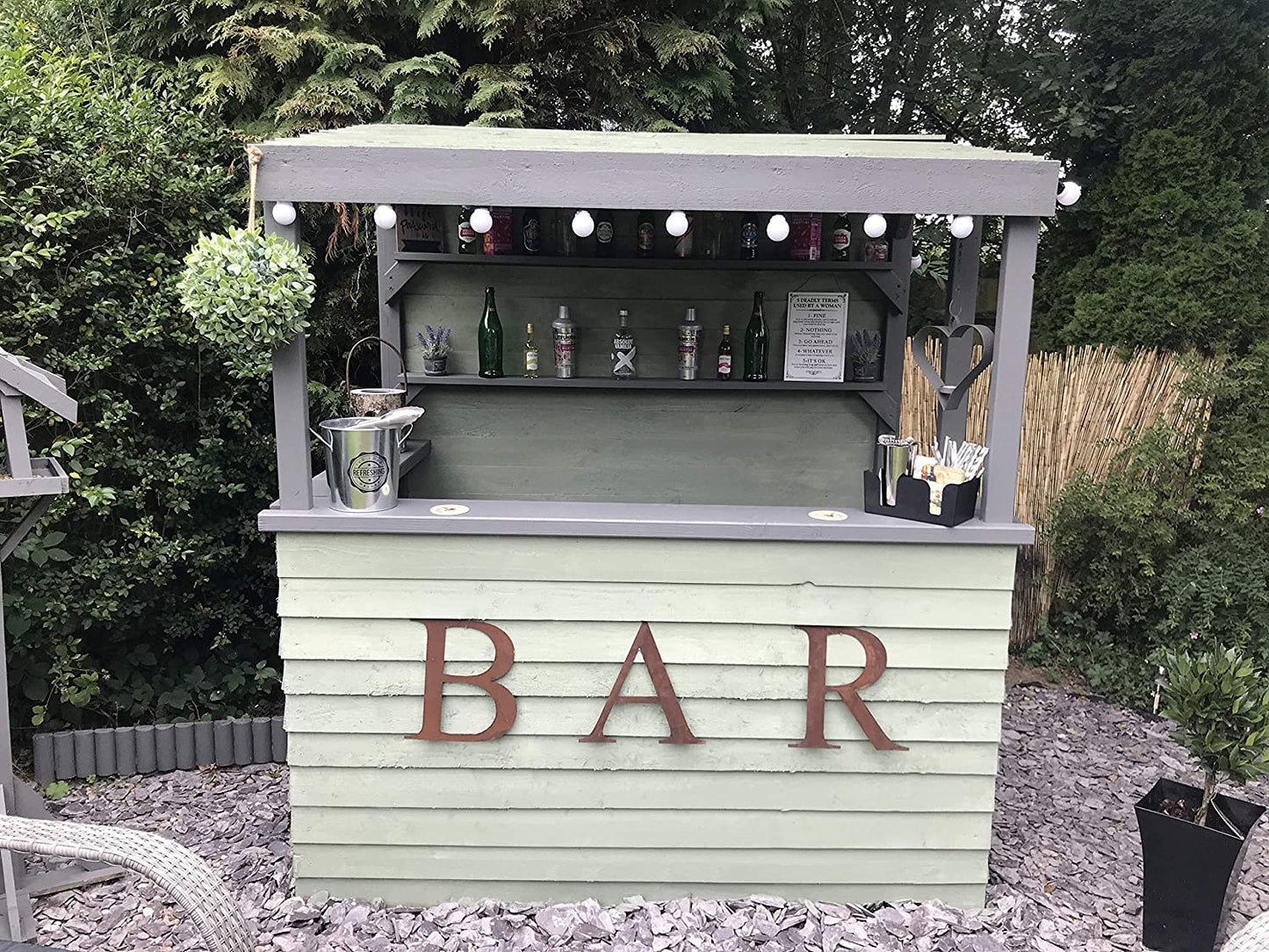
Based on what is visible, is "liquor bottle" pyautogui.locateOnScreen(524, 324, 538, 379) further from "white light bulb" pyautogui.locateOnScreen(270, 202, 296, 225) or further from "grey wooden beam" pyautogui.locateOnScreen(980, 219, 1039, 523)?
"grey wooden beam" pyautogui.locateOnScreen(980, 219, 1039, 523)

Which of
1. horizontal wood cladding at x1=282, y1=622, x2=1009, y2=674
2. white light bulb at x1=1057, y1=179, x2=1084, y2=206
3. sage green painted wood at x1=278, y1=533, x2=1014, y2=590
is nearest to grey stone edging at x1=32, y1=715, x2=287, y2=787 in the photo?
horizontal wood cladding at x1=282, y1=622, x2=1009, y2=674

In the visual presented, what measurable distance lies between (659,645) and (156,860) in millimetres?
1177

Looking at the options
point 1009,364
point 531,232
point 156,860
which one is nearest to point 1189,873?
point 1009,364

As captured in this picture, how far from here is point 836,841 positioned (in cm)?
236

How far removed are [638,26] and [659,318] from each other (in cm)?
170

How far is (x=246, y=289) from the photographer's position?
1.99 metres

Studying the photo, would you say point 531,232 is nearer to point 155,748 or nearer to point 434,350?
point 434,350

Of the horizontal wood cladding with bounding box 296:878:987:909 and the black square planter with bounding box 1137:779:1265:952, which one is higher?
the black square planter with bounding box 1137:779:1265:952

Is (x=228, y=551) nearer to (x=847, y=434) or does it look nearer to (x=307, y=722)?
(x=307, y=722)

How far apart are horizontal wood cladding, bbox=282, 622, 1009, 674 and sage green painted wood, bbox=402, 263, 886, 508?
1310 millimetres

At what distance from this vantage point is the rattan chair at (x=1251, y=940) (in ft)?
5.16

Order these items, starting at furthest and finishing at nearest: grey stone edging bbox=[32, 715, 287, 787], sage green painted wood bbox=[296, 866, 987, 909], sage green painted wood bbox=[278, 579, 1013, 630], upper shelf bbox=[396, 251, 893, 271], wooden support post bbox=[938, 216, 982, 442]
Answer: upper shelf bbox=[396, 251, 893, 271], grey stone edging bbox=[32, 715, 287, 787], wooden support post bbox=[938, 216, 982, 442], sage green painted wood bbox=[296, 866, 987, 909], sage green painted wood bbox=[278, 579, 1013, 630]

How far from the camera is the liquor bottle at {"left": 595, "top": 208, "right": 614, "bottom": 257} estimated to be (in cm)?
334

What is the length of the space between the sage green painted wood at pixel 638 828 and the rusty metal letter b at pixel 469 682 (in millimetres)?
224
